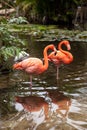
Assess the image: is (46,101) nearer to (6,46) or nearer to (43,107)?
(43,107)

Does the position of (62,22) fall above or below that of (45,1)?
below

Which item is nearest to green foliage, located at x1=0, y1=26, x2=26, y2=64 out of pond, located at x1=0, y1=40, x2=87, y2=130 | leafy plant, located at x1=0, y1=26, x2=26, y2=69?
leafy plant, located at x1=0, y1=26, x2=26, y2=69

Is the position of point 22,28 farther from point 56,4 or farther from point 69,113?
point 69,113

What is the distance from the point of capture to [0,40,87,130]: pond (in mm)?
5578

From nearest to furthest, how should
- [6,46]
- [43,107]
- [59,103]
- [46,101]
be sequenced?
[43,107] < [59,103] < [46,101] < [6,46]

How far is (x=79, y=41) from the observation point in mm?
14641

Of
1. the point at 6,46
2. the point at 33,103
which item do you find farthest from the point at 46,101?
the point at 6,46

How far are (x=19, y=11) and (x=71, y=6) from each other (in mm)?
3867

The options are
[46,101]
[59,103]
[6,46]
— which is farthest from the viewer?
[6,46]

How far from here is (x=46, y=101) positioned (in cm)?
682

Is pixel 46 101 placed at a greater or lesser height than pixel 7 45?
lesser

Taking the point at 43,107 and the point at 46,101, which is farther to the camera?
the point at 46,101

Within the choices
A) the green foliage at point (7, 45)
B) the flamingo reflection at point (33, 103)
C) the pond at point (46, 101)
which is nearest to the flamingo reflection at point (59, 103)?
the pond at point (46, 101)

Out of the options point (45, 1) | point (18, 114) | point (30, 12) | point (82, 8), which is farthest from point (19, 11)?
point (18, 114)
